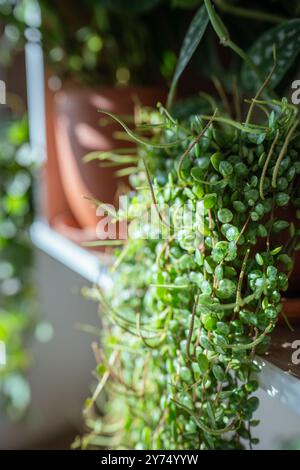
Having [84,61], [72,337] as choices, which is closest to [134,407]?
[72,337]

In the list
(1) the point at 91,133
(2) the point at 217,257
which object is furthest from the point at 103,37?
(2) the point at 217,257

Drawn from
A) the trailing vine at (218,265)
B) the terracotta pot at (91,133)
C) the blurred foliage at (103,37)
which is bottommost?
the trailing vine at (218,265)

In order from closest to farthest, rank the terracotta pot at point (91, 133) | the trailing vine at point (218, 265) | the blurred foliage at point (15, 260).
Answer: the trailing vine at point (218, 265) → the terracotta pot at point (91, 133) → the blurred foliage at point (15, 260)

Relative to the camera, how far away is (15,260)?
1107 millimetres

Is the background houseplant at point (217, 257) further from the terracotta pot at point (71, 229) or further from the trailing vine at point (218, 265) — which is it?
the terracotta pot at point (71, 229)

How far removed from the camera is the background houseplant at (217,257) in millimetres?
403

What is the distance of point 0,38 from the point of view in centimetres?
102

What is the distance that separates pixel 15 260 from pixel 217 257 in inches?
31.3

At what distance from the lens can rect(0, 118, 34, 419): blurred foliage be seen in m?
1.09

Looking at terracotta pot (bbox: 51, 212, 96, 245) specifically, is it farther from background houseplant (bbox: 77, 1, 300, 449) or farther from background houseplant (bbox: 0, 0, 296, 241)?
background houseplant (bbox: 77, 1, 300, 449)

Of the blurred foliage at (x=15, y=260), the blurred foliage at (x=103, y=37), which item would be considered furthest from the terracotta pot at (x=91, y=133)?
the blurred foliage at (x=15, y=260)

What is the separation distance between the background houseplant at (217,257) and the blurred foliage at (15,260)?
64cm

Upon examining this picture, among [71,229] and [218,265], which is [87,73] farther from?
[218,265]

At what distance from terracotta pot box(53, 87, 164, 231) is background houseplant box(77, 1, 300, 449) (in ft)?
0.92
